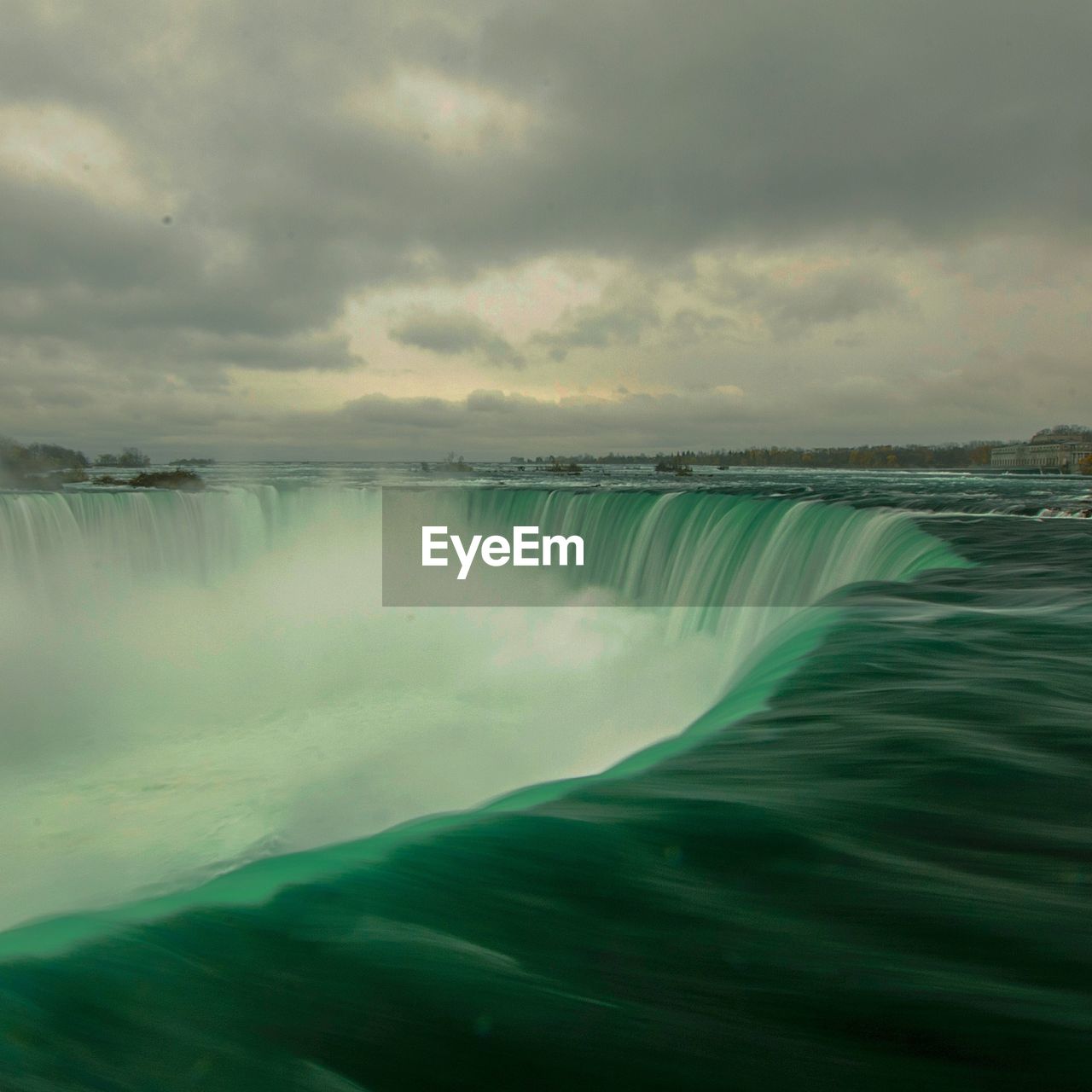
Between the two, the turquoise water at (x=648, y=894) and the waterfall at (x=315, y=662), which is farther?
the waterfall at (x=315, y=662)

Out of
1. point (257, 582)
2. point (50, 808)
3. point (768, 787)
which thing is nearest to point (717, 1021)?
point (768, 787)

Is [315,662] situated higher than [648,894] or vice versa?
[648,894]

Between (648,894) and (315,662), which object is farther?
(315,662)

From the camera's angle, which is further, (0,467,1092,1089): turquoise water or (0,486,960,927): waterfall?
(0,486,960,927): waterfall

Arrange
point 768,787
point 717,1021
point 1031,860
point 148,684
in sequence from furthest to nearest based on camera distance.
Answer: point 148,684 → point 768,787 → point 1031,860 → point 717,1021

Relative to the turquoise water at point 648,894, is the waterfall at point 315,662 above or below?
below

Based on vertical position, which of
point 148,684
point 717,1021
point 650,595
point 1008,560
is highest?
point 1008,560

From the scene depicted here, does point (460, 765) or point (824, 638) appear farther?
point (460, 765)

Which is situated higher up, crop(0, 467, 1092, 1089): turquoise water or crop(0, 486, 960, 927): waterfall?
crop(0, 467, 1092, 1089): turquoise water

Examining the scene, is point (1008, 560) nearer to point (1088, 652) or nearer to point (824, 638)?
point (1088, 652)

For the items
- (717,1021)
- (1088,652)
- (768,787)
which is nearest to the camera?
(717,1021)

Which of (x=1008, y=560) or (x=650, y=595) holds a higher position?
(x=1008, y=560)
